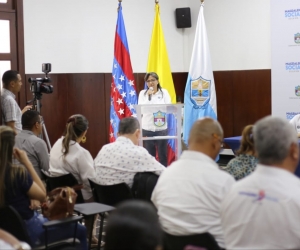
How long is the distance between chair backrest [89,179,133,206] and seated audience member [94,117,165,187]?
77 mm

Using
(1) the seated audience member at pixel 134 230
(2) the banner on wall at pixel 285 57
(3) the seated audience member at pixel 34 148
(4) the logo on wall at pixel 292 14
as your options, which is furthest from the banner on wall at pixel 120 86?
(1) the seated audience member at pixel 134 230

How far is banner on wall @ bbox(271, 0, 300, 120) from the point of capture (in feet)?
25.4

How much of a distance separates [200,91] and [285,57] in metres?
1.35

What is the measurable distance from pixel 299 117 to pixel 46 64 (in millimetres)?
3221

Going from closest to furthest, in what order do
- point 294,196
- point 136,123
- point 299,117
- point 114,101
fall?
point 294,196 < point 136,123 < point 299,117 < point 114,101

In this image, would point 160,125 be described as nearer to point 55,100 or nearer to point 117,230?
point 55,100

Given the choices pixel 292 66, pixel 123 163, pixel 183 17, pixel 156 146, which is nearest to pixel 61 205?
pixel 123 163

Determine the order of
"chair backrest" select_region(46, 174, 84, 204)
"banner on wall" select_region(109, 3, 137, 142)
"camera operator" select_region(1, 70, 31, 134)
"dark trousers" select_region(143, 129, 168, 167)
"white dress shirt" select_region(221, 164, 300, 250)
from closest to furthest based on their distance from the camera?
1. "white dress shirt" select_region(221, 164, 300, 250)
2. "chair backrest" select_region(46, 174, 84, 204)
3. "camera operator" select_region(1, 70, 31, 134)
4. "dark trousers" select_region(143, 129, 168, 167)
5. "banner on wall" select_region(109, 3, 137, 142)

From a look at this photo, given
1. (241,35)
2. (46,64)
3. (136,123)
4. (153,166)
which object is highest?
(241,35)

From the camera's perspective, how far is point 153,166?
12.6 feet

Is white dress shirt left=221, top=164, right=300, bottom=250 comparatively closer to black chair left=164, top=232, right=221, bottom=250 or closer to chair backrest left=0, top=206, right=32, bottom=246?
black chair left=164, top=232, right=221, bottom=250

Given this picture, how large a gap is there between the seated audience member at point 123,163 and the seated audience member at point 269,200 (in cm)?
167

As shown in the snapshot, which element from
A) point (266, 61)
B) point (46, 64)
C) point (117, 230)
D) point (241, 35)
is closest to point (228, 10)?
point (241, 35)

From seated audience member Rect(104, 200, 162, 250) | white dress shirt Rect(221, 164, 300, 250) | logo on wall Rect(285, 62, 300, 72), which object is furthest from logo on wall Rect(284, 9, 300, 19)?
seated audience member Rect(104, 200, 162, 250)
